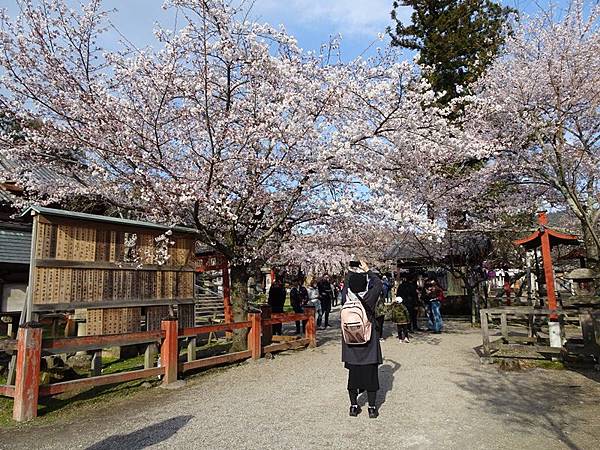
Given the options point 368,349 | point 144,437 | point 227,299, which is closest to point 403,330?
point 227,299

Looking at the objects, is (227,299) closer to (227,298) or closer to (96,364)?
(227,298)

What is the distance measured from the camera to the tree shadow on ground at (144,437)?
4453 mm

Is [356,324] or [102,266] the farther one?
[102,266]

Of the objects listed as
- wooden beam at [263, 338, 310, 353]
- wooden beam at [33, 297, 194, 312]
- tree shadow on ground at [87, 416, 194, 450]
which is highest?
wooden beam at [33, 297, 194, 312]

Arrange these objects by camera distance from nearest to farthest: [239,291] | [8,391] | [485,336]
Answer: [8,391] < [485,336] < [239,291]

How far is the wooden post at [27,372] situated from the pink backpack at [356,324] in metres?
3.81

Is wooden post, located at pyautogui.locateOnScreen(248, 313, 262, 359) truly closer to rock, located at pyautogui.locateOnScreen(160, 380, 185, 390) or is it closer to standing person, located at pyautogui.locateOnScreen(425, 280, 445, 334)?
rock, located at pyautogui.locateOnScreen(160, 380, 185, 390)

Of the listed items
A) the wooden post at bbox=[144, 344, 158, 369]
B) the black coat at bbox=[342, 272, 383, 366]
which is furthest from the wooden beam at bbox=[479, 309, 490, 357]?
the wooden post at bbox=[144, 344, 158, 369]

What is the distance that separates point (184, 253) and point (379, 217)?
4.09 metres

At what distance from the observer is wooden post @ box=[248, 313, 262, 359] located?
352 inches

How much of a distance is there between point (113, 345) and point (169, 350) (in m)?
1.03

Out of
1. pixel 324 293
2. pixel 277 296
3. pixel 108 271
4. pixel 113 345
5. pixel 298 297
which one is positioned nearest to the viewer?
pixel 113 345

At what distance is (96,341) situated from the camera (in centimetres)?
613

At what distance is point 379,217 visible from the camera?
360 inches
